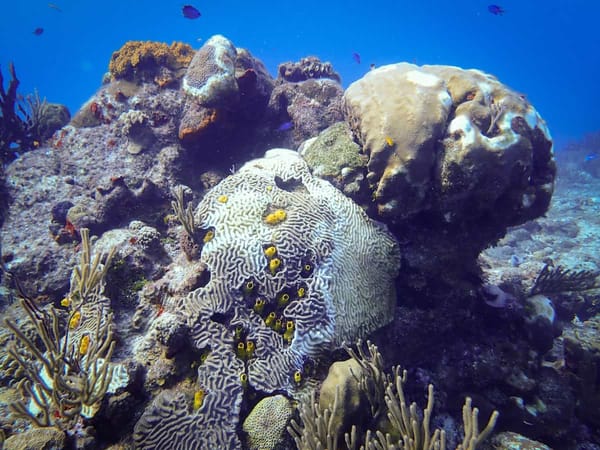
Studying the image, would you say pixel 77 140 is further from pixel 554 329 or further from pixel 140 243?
pixel 554 329

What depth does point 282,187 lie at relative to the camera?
5531mm

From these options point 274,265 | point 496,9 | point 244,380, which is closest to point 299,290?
point 274,265

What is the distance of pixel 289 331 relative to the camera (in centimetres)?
402

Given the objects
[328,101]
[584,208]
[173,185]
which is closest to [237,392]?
[173,185]

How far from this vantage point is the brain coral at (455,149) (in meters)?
4.37

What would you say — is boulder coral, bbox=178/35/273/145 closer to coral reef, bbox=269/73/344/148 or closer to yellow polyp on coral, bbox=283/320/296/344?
coral reef, bbox=269/73/344/148

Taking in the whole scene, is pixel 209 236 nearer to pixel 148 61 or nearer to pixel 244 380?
pixel 244 380

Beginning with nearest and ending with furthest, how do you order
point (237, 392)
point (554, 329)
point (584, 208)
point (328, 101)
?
point (237, 392) → point (554, 329) → point (328, 101) → point (584, 208)

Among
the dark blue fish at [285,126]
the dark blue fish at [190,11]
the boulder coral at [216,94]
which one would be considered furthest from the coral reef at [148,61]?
the dark blue fish at [285,126]

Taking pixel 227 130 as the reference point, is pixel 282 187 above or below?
below

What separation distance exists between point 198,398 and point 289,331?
3.97ft

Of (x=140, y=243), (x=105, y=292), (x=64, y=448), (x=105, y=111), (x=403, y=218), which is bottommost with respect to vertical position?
(x=64, y=448)

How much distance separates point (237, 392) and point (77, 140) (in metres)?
7.09

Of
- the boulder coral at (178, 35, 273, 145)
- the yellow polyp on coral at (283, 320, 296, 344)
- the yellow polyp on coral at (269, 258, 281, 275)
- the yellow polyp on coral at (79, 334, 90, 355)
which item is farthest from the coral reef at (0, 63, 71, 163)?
the yellow polyp on coral at (283, 320, 296, 344)
